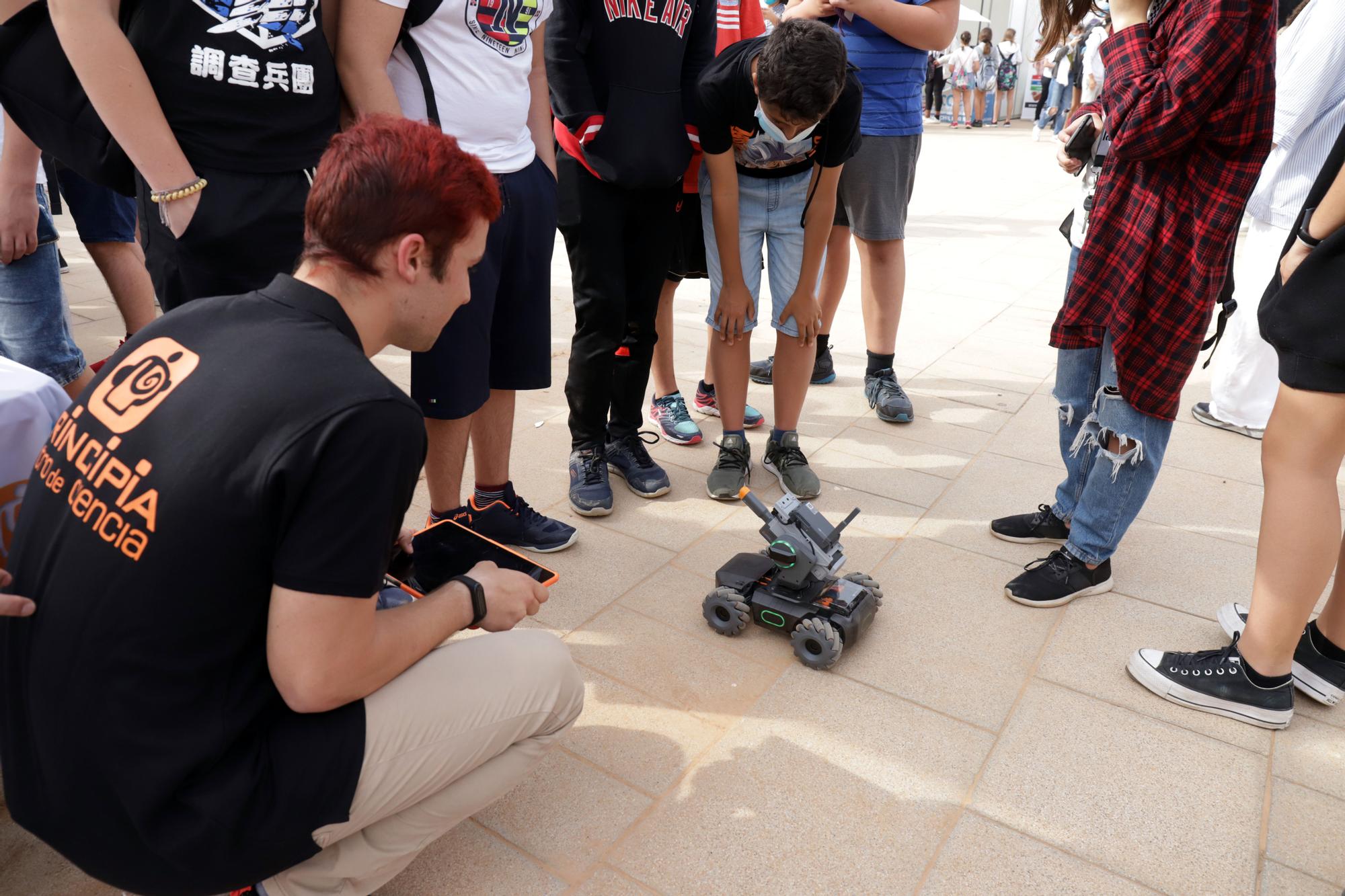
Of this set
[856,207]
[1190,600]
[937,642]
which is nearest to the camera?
[937,642]

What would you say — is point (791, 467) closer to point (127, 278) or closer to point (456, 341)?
point (456, 341)

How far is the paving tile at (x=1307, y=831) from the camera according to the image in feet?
6.03

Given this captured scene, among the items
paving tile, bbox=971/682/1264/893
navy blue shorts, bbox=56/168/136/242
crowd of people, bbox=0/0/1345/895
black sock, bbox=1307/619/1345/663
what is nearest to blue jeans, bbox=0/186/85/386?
crowd of people, bbox=0/0/1345/895

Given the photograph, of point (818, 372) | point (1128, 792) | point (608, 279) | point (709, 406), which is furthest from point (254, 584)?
point (818, 372)

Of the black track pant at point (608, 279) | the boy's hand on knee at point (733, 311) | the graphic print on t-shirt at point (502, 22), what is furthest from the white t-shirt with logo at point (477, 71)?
the boy's hand on knee at point (733, 311)

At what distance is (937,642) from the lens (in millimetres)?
2508

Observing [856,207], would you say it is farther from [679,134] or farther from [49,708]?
[49,708]

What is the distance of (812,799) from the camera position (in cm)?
197

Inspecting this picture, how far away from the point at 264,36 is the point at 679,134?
1292 millimetres

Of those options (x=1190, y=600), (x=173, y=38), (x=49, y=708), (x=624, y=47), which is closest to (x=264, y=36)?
(x=173, y=38)

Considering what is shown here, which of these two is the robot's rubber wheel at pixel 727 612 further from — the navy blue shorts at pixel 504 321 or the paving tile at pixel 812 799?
the navy blue shorts at pixel 504 321

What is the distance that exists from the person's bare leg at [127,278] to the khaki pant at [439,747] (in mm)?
2851

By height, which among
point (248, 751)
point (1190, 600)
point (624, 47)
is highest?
point (624, 47)

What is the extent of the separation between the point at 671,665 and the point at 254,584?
4.27 feet
